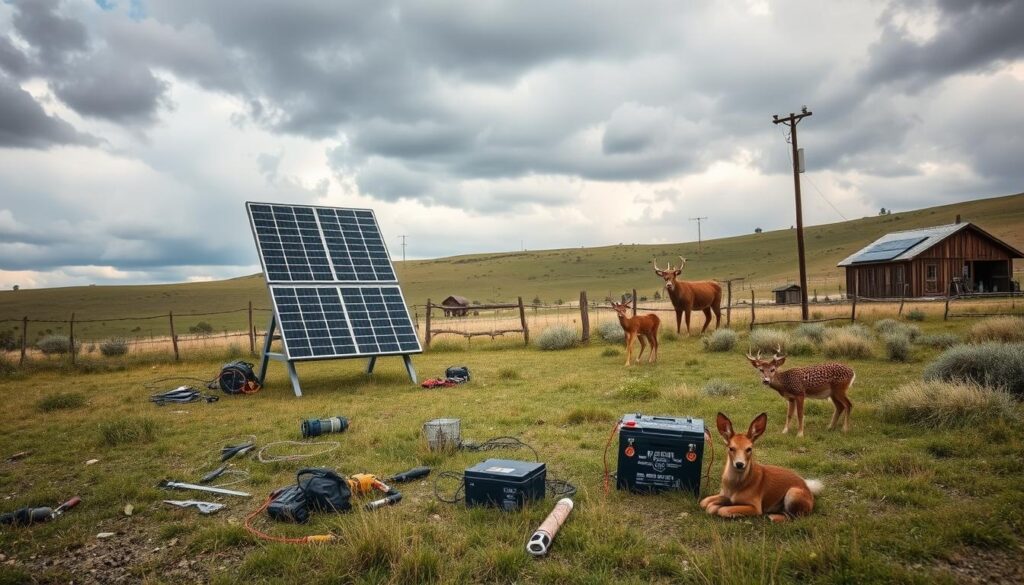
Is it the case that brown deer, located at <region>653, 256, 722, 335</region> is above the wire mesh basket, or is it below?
above

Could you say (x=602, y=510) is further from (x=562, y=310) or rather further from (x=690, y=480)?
(x=562, y=310)

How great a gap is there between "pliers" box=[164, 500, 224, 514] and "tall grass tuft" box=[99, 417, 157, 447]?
354 cm

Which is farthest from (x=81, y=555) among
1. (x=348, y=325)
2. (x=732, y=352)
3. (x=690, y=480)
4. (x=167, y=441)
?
(x=732, y=352)

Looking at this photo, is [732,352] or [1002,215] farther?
[1002,215]

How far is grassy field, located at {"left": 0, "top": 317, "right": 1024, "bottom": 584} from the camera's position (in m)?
4.44

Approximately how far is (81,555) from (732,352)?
15737 mm

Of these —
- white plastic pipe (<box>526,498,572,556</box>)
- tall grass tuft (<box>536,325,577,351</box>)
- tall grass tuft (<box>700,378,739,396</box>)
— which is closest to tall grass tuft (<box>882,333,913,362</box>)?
tall grass tuft (<box>700,378,739,396</box>)

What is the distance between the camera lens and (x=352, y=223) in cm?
1617

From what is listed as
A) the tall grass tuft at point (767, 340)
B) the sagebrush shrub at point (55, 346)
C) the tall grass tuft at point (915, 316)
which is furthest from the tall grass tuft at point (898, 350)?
the sagebrush shrub at point (55, 346)

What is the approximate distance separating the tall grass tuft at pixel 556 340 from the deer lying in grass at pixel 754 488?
1514 centimetres

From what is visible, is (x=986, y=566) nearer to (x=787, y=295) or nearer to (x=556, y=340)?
(x=556, y=340)

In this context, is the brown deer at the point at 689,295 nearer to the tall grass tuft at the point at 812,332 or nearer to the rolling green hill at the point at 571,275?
the tall grass tuft at the point at 812,332

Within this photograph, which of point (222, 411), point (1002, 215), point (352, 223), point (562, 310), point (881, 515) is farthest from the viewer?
point (1002, 215)

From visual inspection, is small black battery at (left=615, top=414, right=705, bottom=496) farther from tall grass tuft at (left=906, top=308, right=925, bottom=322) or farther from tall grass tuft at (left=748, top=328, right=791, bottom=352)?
tall grass tuft at (left=906, top=308, right=925, bottom=322)
